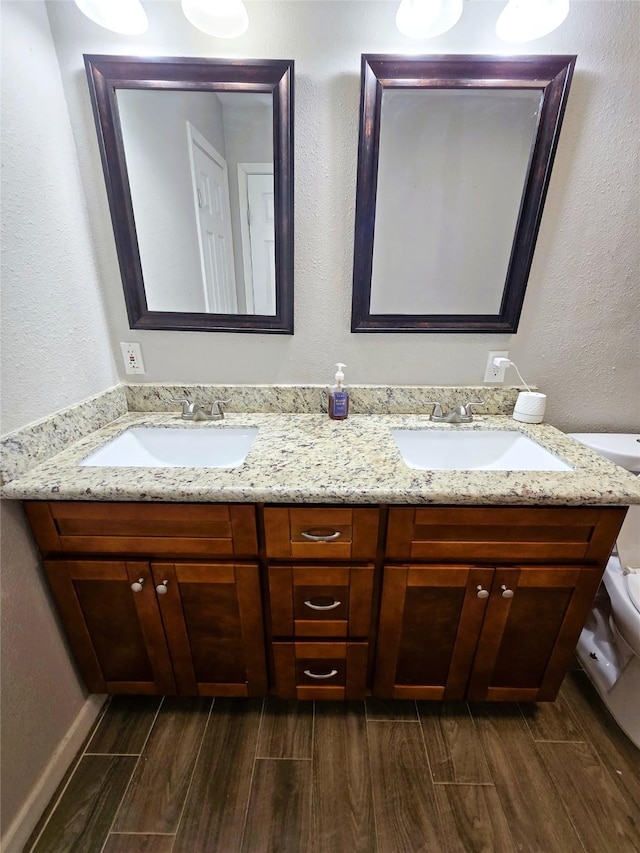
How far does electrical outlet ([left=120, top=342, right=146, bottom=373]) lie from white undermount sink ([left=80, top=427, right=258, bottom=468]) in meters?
0.23

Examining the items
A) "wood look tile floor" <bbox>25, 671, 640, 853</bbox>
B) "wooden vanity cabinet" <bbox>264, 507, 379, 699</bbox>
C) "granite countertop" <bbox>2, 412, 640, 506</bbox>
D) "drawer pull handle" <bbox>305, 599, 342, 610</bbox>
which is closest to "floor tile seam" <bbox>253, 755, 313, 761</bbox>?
"wood look tile floor" <bbox>25, 671, 640, 853</bbox>

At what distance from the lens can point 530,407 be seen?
47.4 inches

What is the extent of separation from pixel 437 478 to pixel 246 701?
102 centimetres

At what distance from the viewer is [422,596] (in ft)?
3.01

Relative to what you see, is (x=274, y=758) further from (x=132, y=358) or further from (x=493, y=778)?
(x=132, y=358)

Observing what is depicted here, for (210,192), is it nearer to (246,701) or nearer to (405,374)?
(405,374)

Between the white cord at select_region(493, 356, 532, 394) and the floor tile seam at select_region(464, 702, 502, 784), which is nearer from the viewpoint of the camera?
the floor tile seam at select_region(464, 702, 502, 784)

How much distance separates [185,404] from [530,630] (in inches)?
51.2

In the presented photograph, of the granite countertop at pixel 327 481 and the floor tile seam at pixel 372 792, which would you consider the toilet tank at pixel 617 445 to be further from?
the floor tile seam at pixel 372 792

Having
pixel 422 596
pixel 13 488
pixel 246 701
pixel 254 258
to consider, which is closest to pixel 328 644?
pixel 422 596

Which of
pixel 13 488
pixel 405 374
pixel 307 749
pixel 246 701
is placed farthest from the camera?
pixel 405 374

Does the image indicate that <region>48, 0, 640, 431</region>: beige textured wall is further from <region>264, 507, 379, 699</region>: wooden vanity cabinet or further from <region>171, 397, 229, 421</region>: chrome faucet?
A: <region>264, 507, 379, 699</region>: wooden vanity cabinet

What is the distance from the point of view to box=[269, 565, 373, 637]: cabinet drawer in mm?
893

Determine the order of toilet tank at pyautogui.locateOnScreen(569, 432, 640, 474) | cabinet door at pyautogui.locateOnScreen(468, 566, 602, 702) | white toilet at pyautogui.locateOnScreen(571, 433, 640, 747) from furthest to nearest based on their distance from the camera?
toilet tank at pyautogui.locateOnScreen(569, 432, 640, 474)
white toilet at pyautogui.locateOnScreen(571, 433, 640, 747)
cabinet door at pyautogui.locateOnScreen(468, 566, 602, 702)
